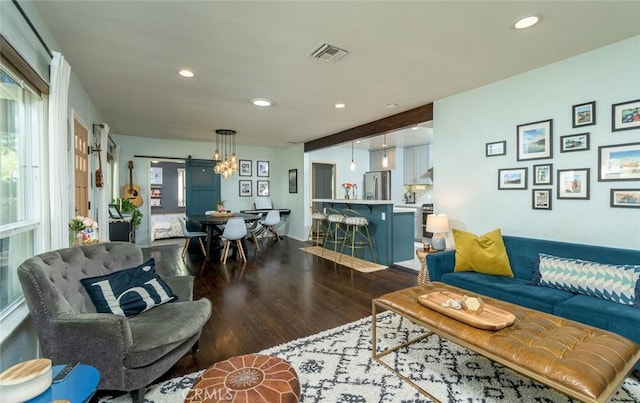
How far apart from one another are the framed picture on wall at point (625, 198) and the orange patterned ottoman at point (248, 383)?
10.1ft

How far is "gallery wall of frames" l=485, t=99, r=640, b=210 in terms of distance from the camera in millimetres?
2482

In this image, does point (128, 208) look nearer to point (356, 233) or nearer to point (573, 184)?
point (356, 233)

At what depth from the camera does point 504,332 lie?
1685mm

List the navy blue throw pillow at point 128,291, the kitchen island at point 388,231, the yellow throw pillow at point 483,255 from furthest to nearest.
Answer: the kitchen island at point 388,231
the yellow throw pillow at point 483,255
the navy blue throw pillow at point 128,291

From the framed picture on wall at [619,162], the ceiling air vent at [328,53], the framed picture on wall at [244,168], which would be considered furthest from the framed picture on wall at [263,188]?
the framed picture on wall at [619,162]

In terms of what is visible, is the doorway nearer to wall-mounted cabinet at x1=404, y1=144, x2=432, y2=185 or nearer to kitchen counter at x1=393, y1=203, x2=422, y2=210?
kitchen counter at x1=393, y1=203, x2=422, y2=210

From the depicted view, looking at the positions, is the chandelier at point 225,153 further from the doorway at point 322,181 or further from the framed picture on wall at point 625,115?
the framed picture on wall at point 625,115

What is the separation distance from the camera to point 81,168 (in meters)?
3.35

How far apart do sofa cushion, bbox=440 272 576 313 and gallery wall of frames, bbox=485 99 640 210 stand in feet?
3.17

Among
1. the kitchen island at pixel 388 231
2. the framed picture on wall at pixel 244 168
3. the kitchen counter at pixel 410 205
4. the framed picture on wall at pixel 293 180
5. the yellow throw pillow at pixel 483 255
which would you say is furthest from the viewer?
the framed picture on wall at pixel 244 168

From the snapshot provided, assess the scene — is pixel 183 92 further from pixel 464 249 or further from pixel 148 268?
pixel 464 249

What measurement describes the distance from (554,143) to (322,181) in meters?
5.86

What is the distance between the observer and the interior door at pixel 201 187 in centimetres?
741

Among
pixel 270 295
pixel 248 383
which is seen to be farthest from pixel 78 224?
pixel 248 383
